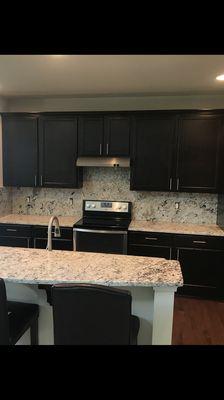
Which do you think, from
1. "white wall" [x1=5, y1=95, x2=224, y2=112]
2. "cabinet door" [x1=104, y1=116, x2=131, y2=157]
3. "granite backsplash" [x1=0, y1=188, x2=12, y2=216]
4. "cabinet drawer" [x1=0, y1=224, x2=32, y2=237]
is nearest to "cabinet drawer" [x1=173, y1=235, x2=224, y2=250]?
"cabinet door" [x1=104, y1=116, x2=131, y2=157]

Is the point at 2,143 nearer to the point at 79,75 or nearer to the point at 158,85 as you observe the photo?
the point at 79,75

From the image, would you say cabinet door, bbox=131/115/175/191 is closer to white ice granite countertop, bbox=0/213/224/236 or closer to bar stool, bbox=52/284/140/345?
white ice granite countertop, bbox=0/213/224/236

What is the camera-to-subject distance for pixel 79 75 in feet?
9.12

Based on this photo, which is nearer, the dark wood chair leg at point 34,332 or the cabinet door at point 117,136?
the dark wood chair leg at point 34,332

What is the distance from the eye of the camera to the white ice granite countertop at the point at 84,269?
1.54 metres

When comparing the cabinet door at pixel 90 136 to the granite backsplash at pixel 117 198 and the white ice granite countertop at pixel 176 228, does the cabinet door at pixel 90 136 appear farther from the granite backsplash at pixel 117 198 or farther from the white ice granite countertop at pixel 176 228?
the white ice granite countertop at pixel 176 228

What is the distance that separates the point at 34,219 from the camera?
152 inches

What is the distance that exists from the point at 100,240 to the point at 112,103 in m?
1.89

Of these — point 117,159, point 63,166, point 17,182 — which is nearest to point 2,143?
point 17,182

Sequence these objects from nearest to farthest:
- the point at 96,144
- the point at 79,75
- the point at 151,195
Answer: the point at 79,75, the point at 96,144, the point at 151,195

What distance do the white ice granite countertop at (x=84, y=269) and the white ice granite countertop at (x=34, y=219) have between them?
1.55m

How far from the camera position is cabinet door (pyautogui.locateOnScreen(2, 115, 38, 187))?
3.80 meters

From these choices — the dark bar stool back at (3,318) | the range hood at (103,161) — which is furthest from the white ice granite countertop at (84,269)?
the range hood at (103,161)
